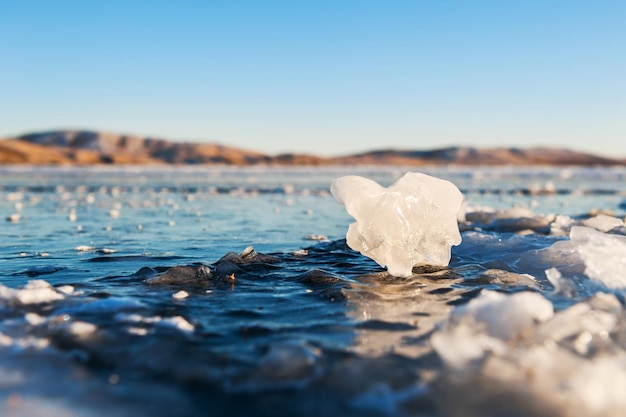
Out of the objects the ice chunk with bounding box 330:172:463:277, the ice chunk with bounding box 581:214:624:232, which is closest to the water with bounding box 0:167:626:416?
the ice chunk with bounding box 330:172:463:277

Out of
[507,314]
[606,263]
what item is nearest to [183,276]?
[507,314]

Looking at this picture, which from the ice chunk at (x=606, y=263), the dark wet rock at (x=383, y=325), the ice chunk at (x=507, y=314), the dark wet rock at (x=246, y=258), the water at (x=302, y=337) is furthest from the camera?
the dark wet rock at (x=246, y=258)

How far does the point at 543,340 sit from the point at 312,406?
1.24m

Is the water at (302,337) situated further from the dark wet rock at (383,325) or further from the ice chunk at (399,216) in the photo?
the ice chunk at (399,216)

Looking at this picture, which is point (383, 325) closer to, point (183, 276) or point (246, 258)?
point (183, 276)

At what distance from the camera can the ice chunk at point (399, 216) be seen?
14.9 feet

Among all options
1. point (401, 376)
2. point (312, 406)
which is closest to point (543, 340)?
point (401, 376)

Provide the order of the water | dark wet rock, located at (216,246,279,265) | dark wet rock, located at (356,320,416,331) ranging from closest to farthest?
the water
dark wet rock, located at (356,320,416,331)
dark wet rock, located at (216,246,279,265)

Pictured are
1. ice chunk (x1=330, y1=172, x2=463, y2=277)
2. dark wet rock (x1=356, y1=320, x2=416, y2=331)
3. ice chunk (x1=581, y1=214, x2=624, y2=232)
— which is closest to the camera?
dark wet rock (x1=356, y1=320, x2=416, y2=331)

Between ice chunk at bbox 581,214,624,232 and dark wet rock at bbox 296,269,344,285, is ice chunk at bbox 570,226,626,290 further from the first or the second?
ice chunk at bbox 581,214,624,232

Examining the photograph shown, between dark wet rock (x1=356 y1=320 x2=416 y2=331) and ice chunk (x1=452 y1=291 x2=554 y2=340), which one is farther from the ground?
ice chunk (x1=452 y1=291 x2=554 y2=340)

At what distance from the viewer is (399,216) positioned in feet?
15.0

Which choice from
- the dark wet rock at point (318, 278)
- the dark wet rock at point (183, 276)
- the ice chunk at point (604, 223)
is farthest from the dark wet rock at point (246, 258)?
the ice chunk at point (604, 223)

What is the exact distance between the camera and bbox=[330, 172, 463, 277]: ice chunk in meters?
4.55
